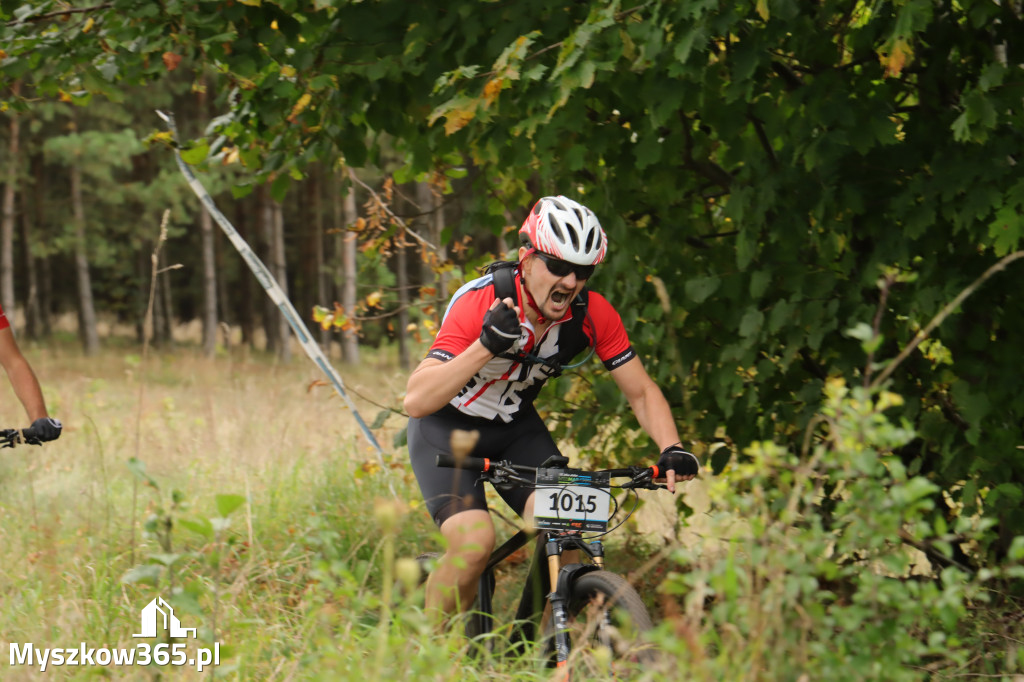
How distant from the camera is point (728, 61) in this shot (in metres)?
4.26

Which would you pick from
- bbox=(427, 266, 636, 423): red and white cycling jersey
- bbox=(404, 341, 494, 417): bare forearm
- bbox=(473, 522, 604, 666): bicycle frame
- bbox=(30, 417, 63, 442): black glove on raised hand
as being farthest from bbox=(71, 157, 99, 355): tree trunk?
bbox=(404, 341, 494, 417): bare forearm

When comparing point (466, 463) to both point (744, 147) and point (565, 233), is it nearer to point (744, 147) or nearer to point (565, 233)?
point (565, 233)

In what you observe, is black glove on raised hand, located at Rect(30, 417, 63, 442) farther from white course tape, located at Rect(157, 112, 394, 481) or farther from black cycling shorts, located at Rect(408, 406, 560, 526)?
white course tape, located at Rect(157, 112, 394, 481)

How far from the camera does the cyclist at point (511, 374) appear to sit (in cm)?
378

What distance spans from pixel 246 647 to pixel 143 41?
3270mm

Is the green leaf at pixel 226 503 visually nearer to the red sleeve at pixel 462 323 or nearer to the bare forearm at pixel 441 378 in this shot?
the bare forearm at pixel 441 378

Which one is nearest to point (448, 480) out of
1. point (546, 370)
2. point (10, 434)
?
point (546, 370)

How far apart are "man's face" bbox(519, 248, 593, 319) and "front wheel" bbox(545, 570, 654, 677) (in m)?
1.03

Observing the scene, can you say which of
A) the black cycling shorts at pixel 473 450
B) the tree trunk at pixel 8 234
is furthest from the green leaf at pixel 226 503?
the tree trunk at pixel 8 234

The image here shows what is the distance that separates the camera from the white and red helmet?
382 centimetres

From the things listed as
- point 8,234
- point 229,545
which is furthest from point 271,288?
point 8,234

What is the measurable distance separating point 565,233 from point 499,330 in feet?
1.77

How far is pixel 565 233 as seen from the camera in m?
3.82

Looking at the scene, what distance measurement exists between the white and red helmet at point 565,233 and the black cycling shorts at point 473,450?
0.95 meters
